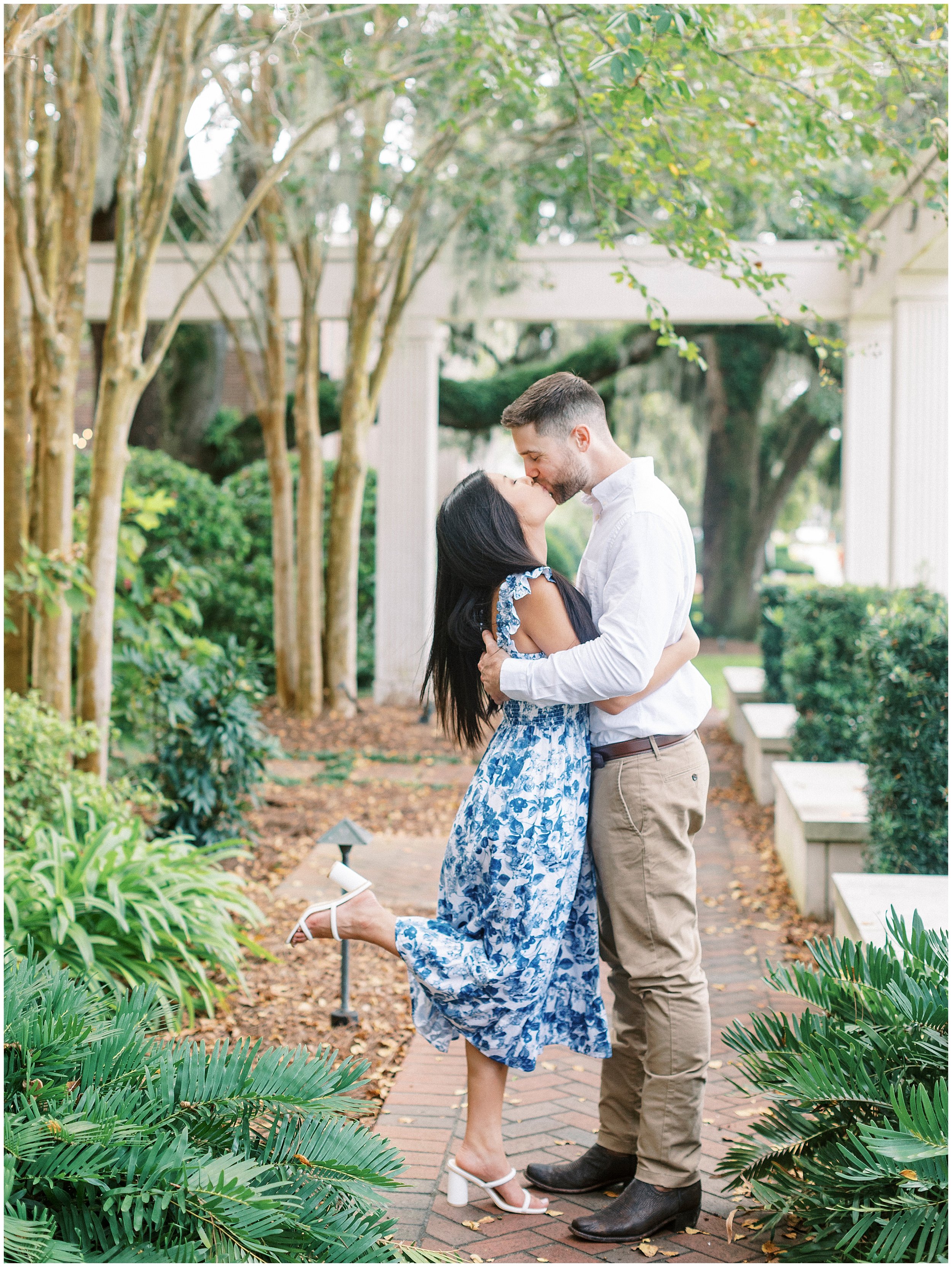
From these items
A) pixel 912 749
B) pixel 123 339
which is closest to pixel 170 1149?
pixel 912 749

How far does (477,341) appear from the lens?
45.9 feet

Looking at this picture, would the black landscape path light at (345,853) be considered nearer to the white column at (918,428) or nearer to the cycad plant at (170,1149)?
the cycad plant at (170,1149)

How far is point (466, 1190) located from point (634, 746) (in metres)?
1.09

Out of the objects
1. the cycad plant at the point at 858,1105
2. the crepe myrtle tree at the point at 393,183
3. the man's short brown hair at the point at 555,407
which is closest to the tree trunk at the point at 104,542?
the crepe myrtle tree at the point at 393,183

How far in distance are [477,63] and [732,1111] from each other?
4064mm

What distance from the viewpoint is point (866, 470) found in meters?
10.8

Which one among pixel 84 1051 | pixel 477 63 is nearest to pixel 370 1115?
pixel 84 1051

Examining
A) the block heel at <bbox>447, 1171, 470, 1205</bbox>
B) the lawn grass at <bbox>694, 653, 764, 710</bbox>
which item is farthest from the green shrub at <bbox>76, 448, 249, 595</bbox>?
the block heel at <bbox>447, 1171, 470, 1205</bbox>

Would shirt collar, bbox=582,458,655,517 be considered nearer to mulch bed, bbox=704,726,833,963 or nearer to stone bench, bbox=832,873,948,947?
mulch bed, bbox=704,726,833,963

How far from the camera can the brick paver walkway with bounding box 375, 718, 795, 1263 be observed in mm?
2439

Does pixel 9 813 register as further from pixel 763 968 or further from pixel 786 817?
pixel 786 817

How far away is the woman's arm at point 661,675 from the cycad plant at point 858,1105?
72 cm

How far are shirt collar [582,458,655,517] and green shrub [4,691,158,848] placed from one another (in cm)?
262

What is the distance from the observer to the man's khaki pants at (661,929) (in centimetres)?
249
